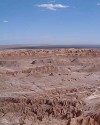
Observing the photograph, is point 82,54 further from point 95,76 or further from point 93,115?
point 93,115

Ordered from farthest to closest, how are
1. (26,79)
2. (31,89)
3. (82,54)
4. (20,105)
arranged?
(82,54), (26,79), (31,89), (20,105)

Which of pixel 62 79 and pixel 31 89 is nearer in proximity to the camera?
pixel 31 89

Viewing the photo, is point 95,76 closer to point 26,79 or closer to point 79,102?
point 26,79

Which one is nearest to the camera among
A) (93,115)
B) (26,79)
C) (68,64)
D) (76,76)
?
(93,115)

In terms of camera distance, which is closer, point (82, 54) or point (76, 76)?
point (76, 76)

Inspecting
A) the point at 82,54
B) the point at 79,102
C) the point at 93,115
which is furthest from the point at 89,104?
the point at 82,54

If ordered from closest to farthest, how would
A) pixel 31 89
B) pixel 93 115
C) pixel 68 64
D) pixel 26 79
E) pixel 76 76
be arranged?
pixel 93 115, pixel 31 89, pixel 26 79, pixel 76 76, pixel 68 64

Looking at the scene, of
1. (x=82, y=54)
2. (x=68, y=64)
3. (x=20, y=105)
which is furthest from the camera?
(x=82, y=54)

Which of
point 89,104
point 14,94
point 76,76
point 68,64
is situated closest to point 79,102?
point 89,104

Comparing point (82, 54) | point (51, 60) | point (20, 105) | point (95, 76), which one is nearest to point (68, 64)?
point (51, 60)
